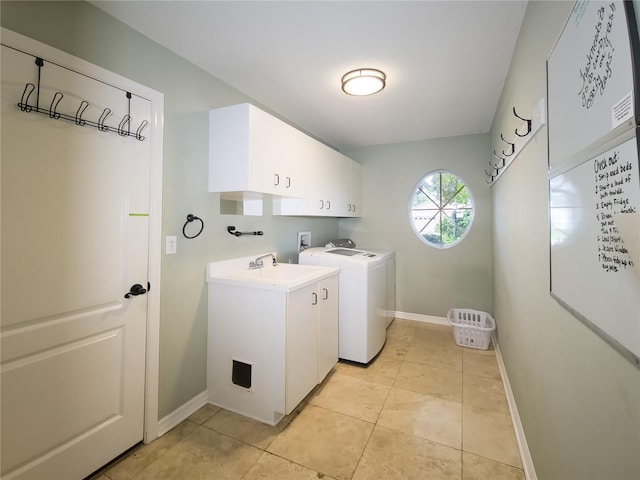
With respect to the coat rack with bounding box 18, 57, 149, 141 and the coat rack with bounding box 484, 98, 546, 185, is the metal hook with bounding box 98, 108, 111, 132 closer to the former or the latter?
the coat rack with bounding box 18, 57, 149, 141

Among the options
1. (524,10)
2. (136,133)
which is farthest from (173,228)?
(524,10)

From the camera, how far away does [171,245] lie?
180cm

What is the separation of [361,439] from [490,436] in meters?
0.80

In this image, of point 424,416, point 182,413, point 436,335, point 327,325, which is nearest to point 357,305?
point 327,325

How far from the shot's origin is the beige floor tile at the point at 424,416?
5.79ft

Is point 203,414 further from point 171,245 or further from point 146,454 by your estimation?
point 171,245

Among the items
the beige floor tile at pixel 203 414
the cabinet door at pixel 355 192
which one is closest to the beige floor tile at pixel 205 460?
the beige floor tile at pixel 203 414

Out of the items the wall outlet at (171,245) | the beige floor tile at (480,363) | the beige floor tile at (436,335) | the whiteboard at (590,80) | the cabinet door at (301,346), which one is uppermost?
the whiteboard at (590,80)

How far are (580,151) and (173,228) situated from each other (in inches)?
77.6

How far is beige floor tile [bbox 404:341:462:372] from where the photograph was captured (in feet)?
8.73

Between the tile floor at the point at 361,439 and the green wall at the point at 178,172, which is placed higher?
the green wall at the point at 178,172

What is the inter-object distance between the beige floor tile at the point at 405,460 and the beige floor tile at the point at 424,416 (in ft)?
0.24

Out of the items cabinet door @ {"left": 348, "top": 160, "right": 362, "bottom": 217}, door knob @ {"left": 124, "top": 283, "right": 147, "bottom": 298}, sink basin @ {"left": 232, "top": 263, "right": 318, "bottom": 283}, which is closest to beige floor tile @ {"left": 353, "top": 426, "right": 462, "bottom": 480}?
sink basin @ {"left": 232, "top": 263, "right": 318, "bottom": 283}

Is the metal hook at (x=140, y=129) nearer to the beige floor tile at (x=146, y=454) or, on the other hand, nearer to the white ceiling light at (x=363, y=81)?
the white ceiling light at (x=363, y=81)
